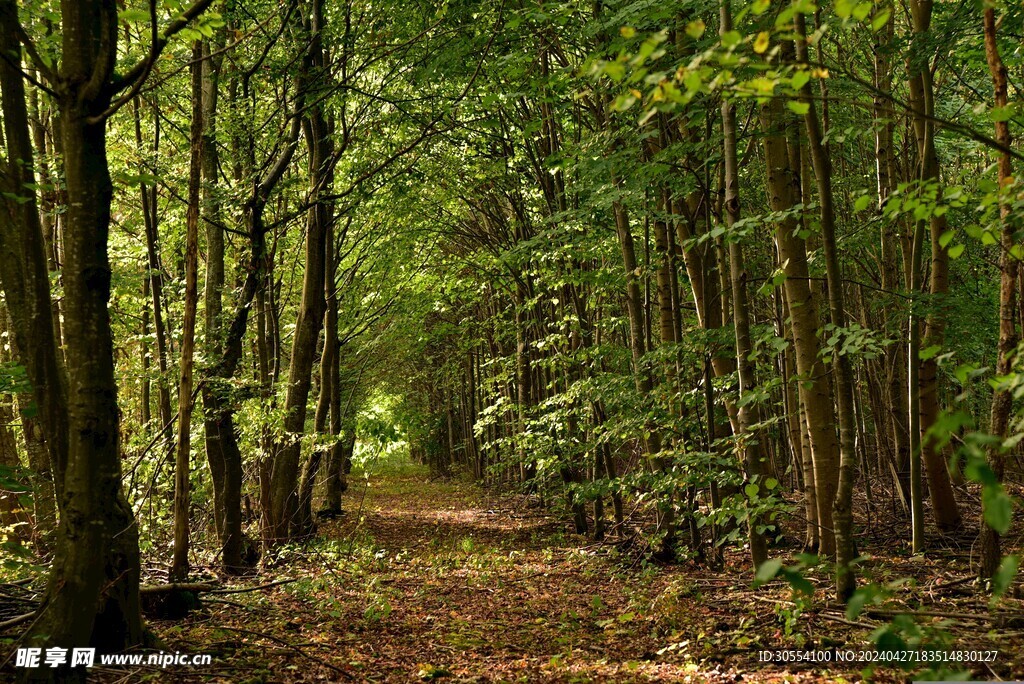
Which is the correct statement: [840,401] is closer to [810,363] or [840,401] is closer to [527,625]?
[810,363]

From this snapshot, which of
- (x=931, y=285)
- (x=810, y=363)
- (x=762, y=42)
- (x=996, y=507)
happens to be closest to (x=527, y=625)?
(x=810, y=363)

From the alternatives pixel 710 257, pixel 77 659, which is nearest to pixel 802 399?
pixel 710 257

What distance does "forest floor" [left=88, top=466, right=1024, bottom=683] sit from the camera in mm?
4961

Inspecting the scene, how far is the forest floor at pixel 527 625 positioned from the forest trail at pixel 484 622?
0.02m

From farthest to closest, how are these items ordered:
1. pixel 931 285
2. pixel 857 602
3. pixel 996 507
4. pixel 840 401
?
pixel 931 285, pixel 840 401, pixel 857 602, pixel 996 507

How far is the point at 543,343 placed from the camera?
12773 mm

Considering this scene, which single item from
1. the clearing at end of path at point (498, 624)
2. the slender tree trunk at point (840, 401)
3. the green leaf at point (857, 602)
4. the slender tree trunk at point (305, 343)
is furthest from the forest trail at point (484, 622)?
the green leaf at point (857, 602)

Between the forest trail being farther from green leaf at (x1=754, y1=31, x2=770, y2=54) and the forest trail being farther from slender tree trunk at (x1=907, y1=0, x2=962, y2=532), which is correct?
green leaf at (x1=754, y1=31, x2=770, y2=54)

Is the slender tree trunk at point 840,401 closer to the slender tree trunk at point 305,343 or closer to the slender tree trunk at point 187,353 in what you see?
the slender tree trunk at point 187,353

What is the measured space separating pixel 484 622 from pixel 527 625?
1.71ft

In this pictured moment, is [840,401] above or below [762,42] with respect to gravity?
below

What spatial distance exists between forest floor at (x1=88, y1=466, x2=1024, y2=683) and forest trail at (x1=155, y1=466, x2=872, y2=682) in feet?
0.07

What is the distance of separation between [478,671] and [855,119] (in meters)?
7.99

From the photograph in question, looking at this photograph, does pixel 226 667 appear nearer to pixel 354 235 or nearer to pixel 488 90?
pixel 488 90
